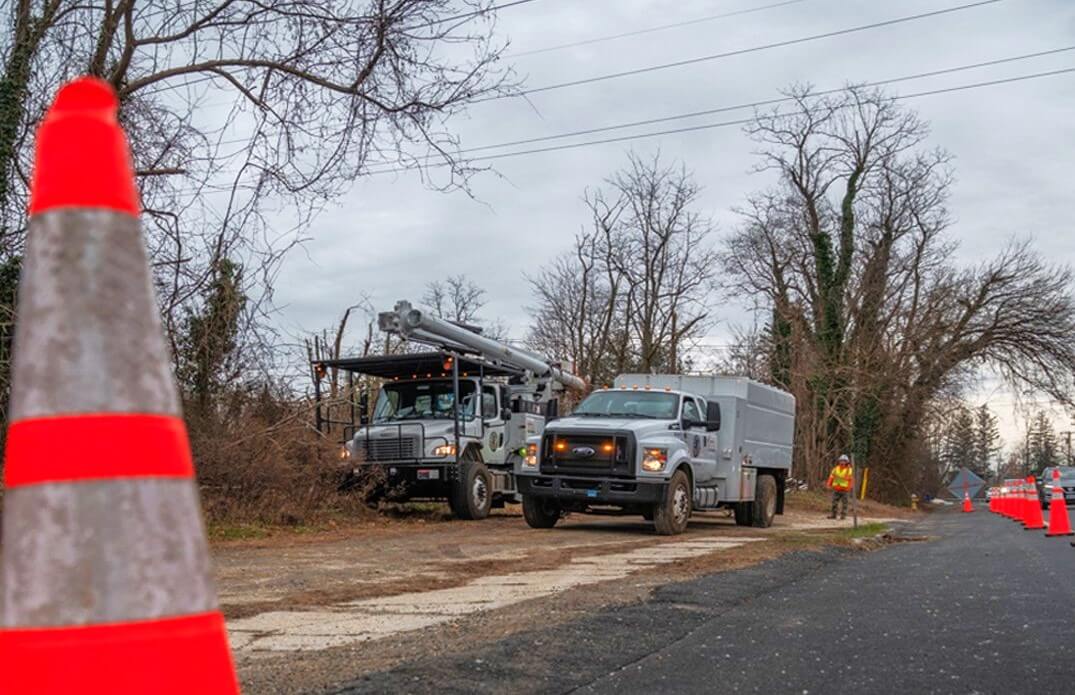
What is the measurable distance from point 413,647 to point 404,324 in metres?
13.0

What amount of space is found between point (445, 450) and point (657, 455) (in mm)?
4280

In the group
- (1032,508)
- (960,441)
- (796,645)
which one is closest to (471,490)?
(1032,508)

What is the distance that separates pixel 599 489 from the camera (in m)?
17.9

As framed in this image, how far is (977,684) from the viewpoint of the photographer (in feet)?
18.2

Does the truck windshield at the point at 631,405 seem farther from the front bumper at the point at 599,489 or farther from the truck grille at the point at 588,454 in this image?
the front bumper at the point at 599,489

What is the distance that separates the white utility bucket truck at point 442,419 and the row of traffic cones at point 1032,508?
28.9 feet

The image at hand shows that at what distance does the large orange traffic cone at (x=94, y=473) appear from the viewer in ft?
6.27

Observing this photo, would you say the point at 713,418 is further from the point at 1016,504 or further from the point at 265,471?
the point at 1016,504

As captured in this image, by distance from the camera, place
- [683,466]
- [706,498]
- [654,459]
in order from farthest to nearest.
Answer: [706,498], [683,466], [654,459]

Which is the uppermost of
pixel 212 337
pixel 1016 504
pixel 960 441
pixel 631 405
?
pixel 960 441

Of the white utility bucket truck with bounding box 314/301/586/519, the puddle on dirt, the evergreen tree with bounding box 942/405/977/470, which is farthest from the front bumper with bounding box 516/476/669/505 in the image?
the evergreen tree with bounding box 942/405/977/470

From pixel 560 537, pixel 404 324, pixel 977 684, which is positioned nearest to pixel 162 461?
pixel 977 684

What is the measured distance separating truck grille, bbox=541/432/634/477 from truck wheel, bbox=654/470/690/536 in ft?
2.43

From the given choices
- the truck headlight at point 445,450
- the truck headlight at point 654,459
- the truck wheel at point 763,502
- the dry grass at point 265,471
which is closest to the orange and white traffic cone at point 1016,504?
the truck wheel at point 763,502
